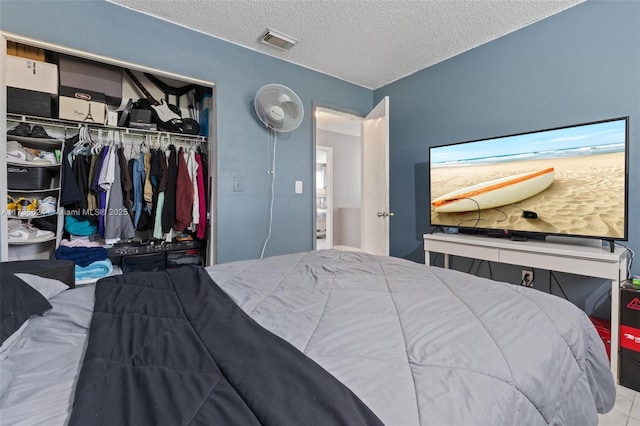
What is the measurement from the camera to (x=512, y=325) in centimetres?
80

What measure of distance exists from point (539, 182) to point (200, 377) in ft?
7.92

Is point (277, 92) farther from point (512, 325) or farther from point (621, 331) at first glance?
point (621, 331)

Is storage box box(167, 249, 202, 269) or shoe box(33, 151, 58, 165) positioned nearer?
shoe box(33, 151, 58, 165)

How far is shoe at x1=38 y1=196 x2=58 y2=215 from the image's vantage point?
7.09 ft

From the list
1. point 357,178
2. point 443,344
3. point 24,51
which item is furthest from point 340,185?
point 443,344

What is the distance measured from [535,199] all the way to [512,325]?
170cm

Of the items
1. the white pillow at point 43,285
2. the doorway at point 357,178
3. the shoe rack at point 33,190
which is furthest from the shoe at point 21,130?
the doorway at point 357,178

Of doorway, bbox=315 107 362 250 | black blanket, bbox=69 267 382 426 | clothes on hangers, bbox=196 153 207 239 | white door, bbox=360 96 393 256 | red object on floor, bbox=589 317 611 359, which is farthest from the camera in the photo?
doorway, bbox=315 107 362 250

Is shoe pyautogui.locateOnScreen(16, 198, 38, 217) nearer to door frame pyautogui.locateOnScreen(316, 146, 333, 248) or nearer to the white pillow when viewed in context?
the white pillow

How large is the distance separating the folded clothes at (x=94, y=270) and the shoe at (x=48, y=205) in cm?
48

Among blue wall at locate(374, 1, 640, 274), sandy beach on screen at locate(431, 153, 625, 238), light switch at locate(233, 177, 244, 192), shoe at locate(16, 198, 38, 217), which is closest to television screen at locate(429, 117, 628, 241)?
sandy beach on screen at locate(431, 153, 625, 238)

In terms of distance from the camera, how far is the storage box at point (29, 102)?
1.97 m

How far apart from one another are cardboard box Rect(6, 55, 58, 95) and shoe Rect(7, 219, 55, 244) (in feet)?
3.20

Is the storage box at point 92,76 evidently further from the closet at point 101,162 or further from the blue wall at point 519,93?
the blue wall at point 519,93
